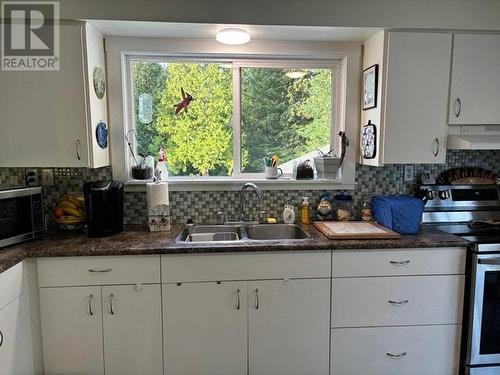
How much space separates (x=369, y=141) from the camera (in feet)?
7.00

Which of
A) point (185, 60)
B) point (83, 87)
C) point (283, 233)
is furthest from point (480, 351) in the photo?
point (83, 87)

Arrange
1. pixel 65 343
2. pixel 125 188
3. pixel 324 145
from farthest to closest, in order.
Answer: pixel 324 145 → pixel 125 188 → pixel 65 343

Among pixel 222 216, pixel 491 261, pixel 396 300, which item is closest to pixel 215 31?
pixel 222 216

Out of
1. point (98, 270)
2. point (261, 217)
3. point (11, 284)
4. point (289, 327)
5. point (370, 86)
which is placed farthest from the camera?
point (261, 217)

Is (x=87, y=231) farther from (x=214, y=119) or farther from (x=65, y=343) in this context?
(x=214, y=119)

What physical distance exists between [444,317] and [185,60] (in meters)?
2.28

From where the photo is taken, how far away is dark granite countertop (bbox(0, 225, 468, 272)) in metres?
1.70

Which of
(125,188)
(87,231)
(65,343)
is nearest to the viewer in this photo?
(65,343)

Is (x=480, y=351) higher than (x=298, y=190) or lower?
lower

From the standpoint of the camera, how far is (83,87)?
1860 millimetres

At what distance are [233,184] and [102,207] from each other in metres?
0.84

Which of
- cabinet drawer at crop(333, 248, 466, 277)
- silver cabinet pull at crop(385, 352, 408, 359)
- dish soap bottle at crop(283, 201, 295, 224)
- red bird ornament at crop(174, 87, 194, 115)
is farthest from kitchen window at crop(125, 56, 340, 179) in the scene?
silver cabinet pull at crop(385, 352, 408, 359)

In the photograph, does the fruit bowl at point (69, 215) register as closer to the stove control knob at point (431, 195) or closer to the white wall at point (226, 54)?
the white wall at point (226, 54)

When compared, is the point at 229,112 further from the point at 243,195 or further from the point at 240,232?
the point at 240,232
